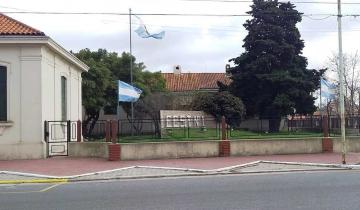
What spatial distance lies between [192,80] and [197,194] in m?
58.8

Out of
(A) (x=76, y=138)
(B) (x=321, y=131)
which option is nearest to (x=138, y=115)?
(A) (x=76, y=138)

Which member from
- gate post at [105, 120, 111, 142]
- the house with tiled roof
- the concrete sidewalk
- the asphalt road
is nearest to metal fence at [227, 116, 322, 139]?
the concrete sidewalk

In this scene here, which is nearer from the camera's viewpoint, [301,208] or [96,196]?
[301,208]

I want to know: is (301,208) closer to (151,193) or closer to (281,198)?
(281,198)

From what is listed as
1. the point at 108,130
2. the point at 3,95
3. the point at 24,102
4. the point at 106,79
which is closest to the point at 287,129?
the point at 108,130

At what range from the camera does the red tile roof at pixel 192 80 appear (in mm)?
68875

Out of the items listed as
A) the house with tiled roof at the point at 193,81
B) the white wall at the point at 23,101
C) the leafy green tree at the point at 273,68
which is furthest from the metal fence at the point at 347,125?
the house with tiled roof at the point at 193,81

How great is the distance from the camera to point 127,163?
2275 centimetres

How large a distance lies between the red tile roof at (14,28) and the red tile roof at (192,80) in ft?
139

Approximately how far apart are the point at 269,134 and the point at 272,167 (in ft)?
20.8

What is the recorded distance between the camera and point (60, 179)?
17984mm

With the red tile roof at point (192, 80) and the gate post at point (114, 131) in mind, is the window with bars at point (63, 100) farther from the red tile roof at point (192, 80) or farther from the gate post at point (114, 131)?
the red tile roof at point (192, 80)

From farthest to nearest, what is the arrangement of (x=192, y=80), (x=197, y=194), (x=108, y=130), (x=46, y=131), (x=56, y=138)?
Answer: (x=192, y=80)
(x=56, y=138)
(x=46, y=131)
(x=108, y=130)
(x=197, y=194)

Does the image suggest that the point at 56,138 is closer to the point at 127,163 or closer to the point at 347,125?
the point at 127,163
